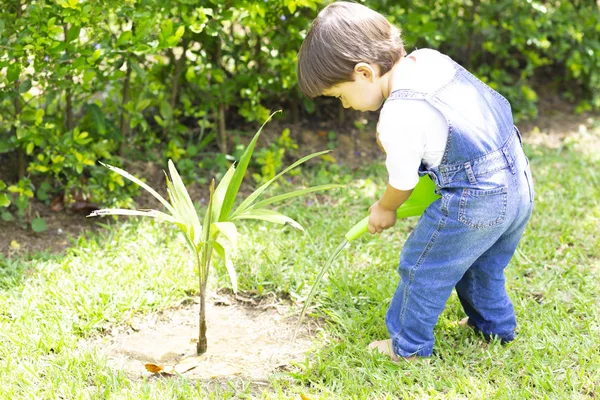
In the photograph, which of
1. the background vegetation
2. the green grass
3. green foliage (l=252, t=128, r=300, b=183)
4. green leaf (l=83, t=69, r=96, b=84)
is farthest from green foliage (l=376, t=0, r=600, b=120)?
green leaf (l=83, t=69, r=96, b=84)

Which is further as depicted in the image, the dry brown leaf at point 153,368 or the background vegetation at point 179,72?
the background vegetation at point 179,72

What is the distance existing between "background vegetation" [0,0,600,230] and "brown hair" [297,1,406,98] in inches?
43.3

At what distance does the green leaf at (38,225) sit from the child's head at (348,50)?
5.49ft

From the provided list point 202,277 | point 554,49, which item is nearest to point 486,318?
point 202,277

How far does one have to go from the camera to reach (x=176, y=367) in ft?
7.83

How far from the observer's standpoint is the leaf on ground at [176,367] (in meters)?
2.36

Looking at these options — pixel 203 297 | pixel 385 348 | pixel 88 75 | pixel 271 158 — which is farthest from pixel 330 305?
pixel 88 75

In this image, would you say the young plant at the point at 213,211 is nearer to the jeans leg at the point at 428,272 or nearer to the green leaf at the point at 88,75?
the jeans leg at the point at 428,272

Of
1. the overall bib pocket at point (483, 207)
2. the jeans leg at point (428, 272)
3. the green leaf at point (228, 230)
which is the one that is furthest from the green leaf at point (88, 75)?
the overall bib pocket at point (483, 207)

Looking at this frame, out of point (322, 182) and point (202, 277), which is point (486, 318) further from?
point (322, 182)

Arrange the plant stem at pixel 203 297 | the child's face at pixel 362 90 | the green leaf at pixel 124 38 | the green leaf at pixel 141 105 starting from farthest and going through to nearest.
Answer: the green leaf at pixel 141 105 < the green leaf at pixel 124 38 < the plant stem at pixel 203 297 < the child's face at pixel 362 90

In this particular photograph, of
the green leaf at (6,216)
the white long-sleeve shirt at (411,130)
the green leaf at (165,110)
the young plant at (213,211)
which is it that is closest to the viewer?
the white long-sleeve shirt at (411,130)

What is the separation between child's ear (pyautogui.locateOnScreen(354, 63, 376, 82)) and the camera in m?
2.08

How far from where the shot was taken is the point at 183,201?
2320 millimetres
